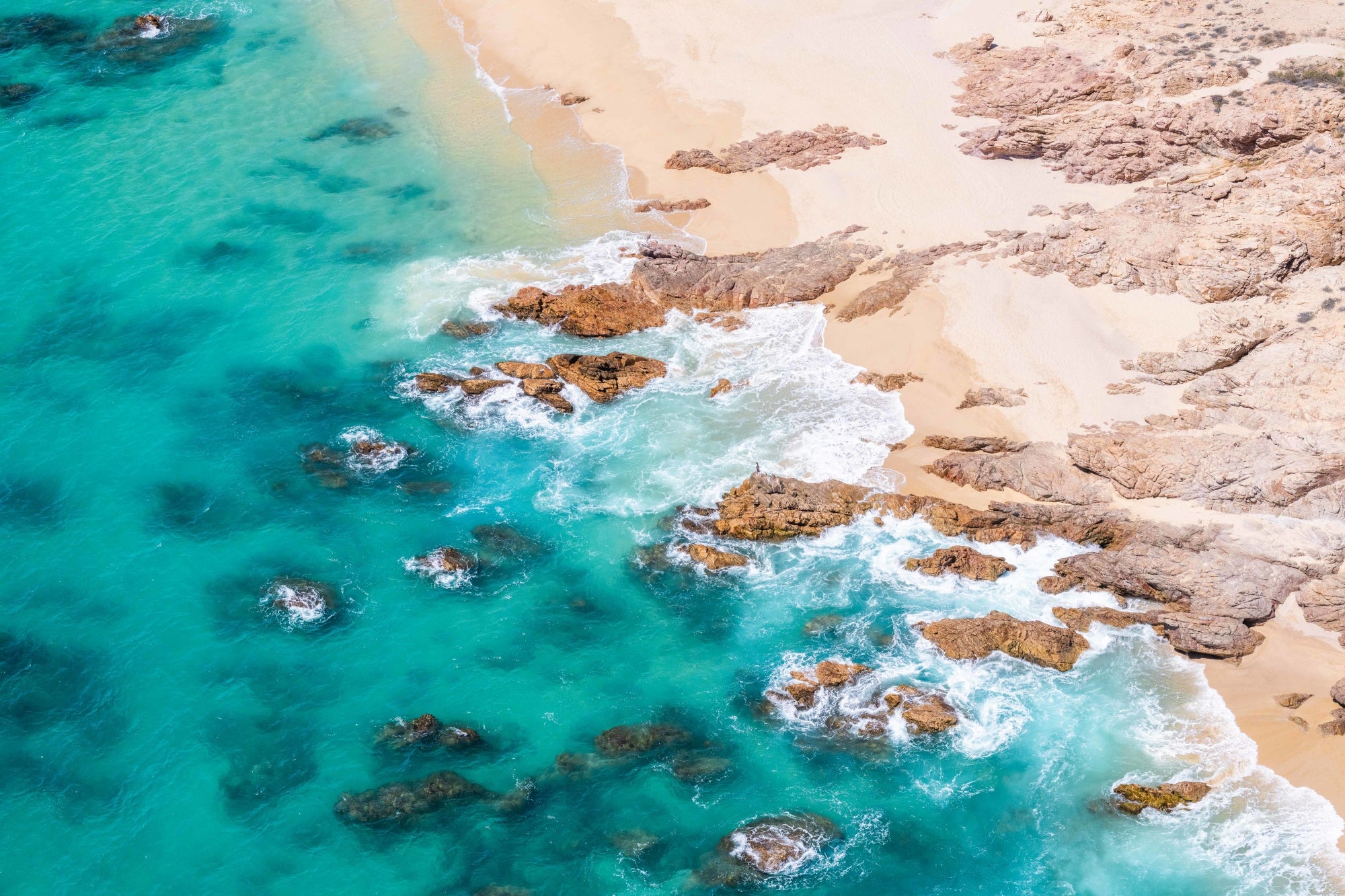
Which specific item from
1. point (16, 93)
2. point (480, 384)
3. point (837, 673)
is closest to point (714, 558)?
point (837, 673)

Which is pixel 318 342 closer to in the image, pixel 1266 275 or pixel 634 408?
pixel 634 408

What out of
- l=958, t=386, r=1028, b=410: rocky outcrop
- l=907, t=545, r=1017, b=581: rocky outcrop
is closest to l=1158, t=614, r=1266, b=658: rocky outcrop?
l=907, t=545, r=1017, b=581: rocky outcrop

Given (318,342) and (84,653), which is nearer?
(84,653)

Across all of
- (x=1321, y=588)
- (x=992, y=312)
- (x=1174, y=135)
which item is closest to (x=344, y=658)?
(x=992, y=312)

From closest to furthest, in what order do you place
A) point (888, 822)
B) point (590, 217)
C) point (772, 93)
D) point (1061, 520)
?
point (888, 822) < point (1061, 520) < point (590, 217) < point (772, 93)

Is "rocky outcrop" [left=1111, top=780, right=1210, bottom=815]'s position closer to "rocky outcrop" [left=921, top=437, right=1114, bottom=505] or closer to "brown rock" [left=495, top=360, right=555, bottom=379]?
"rocky outcrop" [left=921, top=437, right=1114, bottom=505]

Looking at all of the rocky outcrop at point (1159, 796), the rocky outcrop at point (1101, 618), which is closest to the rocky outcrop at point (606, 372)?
the rocky outcrop at point (1101, 618)
